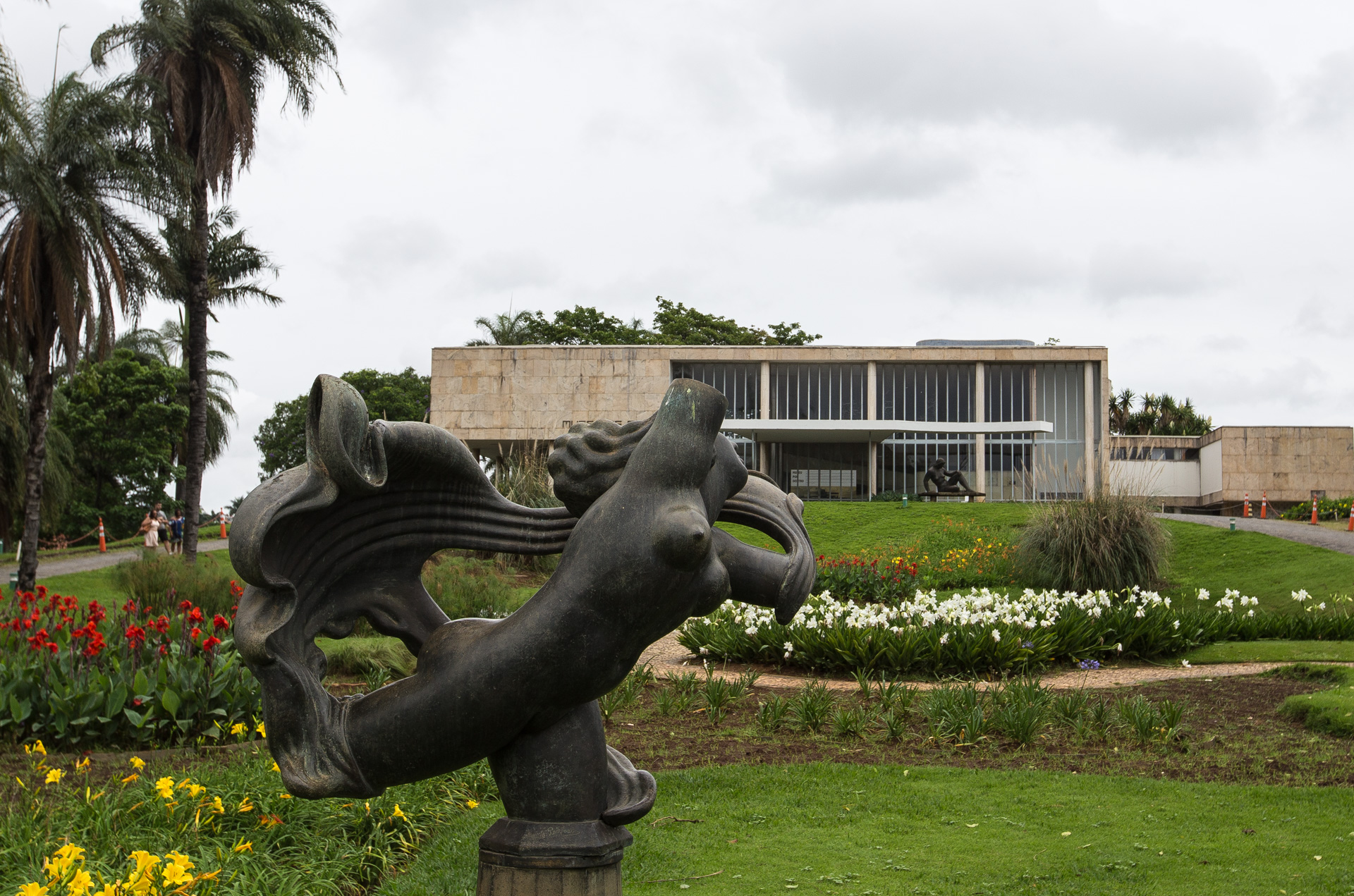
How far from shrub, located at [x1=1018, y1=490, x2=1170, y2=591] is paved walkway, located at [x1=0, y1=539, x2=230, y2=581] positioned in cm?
1474

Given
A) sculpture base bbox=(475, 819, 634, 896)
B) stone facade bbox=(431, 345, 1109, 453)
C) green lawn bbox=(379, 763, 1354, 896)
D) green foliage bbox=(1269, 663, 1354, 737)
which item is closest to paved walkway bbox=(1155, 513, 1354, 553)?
green foliage bbox=(1269, 663, 1354, 737)

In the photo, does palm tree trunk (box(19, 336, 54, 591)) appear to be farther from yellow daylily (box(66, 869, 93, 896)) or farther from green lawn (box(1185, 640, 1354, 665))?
green lawn (box(1185, 640, 1354, 665))

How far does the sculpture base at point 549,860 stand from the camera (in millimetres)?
2330

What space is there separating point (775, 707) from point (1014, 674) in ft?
10.7

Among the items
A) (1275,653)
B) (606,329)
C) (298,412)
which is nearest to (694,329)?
(606,329)

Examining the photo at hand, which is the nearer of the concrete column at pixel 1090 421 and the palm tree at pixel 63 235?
the palm tree at pixel 63 235

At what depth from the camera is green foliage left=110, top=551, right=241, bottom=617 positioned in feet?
39.2

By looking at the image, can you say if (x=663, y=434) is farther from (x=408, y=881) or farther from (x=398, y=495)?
(x=408, y=881)

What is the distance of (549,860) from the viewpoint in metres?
2.33

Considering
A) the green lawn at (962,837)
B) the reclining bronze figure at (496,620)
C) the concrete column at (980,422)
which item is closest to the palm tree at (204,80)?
the green lawn at (962,837)

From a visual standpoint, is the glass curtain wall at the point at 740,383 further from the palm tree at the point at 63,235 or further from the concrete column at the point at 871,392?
the palm tree at the point at 63,235

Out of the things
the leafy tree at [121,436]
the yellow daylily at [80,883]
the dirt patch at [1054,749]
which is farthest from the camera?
the leafy tree at [121,436]

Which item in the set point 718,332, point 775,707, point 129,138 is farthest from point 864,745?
point 718,332

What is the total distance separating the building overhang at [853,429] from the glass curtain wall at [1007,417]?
0.44 meters
